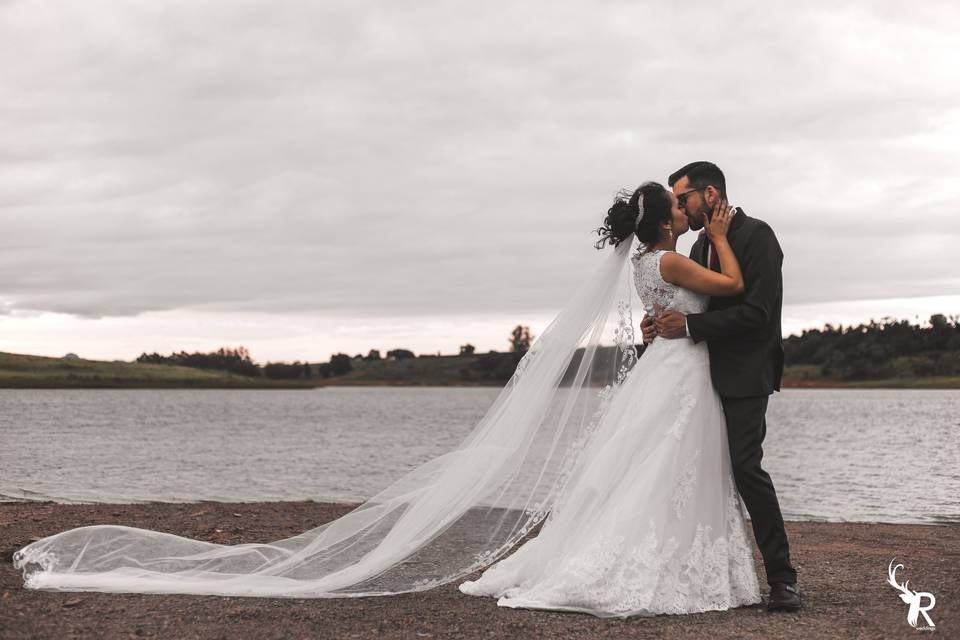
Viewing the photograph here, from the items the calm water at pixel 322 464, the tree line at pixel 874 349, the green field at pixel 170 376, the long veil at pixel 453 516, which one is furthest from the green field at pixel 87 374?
the long veil at pixel 453 516

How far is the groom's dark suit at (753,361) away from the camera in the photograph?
6328 millimetres

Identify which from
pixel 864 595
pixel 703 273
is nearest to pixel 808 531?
pixel 864 595

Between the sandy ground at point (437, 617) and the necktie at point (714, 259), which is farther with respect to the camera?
the necktie at point (714, 259)

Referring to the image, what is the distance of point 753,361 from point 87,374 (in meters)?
158

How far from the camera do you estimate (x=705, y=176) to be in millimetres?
6621

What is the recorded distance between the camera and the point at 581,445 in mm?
7086

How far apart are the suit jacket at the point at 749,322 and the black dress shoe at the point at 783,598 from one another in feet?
4.66

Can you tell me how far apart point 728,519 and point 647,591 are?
87cm

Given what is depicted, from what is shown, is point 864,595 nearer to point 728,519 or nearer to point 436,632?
point 728,519

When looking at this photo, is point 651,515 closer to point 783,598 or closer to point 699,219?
point 783,598

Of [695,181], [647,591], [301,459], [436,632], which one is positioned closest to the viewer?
[436,632]

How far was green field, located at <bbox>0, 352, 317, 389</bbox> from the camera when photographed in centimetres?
14062

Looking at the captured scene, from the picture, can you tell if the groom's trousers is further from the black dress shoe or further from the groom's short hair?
the groom's short hair

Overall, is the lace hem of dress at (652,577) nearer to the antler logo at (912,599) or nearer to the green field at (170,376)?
the antler logo at (912,599)
